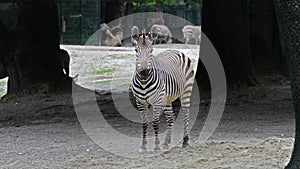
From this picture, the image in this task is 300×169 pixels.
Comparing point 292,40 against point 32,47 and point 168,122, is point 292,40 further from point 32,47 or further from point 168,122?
point 32,47

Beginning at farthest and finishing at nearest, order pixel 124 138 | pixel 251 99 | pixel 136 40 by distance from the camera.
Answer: pixel 251 99, pixel 124 138, pixel 136 40

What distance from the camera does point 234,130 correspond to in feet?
33.7

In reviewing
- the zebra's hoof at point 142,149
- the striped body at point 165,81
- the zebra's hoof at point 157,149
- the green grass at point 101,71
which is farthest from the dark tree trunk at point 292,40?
the green grass at point 101,71

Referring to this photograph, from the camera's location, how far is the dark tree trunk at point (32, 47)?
1465cm

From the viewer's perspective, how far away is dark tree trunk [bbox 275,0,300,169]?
19.2ft

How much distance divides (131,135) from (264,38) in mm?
8004

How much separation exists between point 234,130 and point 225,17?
4.89 metres

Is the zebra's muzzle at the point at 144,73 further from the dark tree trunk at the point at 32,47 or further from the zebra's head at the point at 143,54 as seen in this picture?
the dark tree trunk at the point at 32,47

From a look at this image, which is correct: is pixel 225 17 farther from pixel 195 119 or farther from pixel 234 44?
pixel 195 119

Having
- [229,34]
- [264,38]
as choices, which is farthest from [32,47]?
[264,38]

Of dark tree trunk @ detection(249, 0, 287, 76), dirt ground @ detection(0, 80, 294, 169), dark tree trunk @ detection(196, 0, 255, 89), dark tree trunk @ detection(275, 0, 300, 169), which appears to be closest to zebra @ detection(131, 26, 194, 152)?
dirt ground @ detection(0, 80, 294, 169)

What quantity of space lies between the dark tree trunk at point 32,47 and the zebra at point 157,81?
6471 millimetres

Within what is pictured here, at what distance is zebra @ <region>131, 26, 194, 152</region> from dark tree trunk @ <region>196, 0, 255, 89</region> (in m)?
6.04

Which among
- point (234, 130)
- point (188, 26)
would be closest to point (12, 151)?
point (234, 130)
